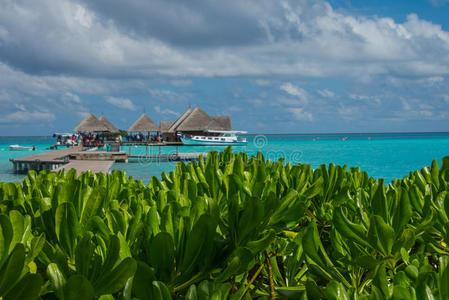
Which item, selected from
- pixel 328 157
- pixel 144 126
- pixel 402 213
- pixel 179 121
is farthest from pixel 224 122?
pixel 402 213

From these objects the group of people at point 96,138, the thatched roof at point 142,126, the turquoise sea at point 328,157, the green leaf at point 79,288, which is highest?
the thatched roof at point 142,126

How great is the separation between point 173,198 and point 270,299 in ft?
1.16

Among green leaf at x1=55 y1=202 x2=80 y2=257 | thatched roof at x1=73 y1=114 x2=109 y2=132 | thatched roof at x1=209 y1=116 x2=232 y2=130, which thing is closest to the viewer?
green leaf at x1=55 y1=202 x2=80 y2=257

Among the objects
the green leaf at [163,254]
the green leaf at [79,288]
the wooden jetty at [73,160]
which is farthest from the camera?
the wooden jetty at [73,160]

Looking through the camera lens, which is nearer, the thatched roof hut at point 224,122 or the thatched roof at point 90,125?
the thatched roof at point 90,125

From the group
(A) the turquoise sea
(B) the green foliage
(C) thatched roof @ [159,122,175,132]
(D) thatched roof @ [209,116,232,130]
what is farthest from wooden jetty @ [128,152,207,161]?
(C) thatched roof @ [159,122,175,132]

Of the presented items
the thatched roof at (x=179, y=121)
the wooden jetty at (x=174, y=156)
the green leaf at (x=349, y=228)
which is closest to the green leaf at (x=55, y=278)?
the green leaf at (x=349, y=228)

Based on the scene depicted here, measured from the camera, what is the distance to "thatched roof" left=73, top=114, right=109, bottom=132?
45.0 m

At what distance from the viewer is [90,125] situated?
4588 cm

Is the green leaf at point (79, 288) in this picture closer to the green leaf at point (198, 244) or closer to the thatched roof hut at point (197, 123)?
the green leaf at point (198, 244)

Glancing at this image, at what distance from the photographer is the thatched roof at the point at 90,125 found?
45.0 meters

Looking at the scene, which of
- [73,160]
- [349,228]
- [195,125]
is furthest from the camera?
[195,125]

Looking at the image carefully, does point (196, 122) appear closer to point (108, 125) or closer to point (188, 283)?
point (108, 125)

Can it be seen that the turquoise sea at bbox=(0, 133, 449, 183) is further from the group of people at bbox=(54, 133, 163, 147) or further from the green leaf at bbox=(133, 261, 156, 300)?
the green leaf at bbox=(133, 261, 156, 300)
